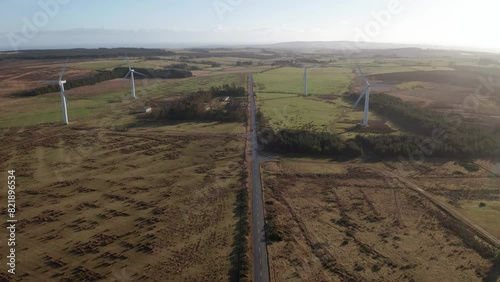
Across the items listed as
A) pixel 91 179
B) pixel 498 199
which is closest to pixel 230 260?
pixel 91 179

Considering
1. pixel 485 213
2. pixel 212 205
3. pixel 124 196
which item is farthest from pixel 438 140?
pixel 124 196

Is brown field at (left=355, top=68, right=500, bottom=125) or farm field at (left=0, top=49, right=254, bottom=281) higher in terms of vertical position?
brown field at (left=355, top=68, right=500, bottom=125)

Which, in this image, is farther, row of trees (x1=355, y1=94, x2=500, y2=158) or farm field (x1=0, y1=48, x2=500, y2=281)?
row of trees (x1=355, y1=94, x2=500, y2=158)

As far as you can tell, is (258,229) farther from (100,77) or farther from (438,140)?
(100,77)

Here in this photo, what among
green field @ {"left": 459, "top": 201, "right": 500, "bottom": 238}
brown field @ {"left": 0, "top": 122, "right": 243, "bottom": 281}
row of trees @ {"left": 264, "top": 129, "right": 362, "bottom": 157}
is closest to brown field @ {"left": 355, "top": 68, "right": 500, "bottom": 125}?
row of trees @ {"left": 264, "top": 129, "right": 362, "bottom": 157}

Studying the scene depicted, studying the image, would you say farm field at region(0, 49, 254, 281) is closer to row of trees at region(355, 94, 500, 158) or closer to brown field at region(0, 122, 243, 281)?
brown field at region(0, 122, 243, 281)

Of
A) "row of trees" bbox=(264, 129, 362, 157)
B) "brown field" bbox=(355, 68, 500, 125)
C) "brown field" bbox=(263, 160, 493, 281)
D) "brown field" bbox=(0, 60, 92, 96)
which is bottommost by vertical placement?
"brown field" bbox=(263, 160, 493, 281)
